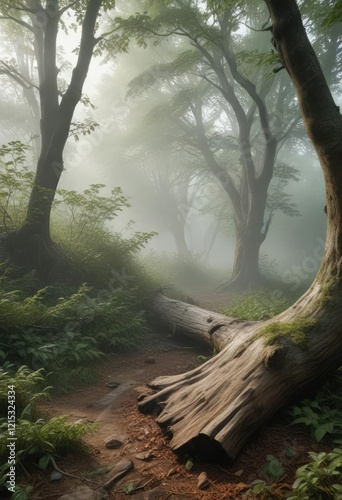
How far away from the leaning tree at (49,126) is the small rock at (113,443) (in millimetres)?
5330

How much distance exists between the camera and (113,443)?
3084 millimetres

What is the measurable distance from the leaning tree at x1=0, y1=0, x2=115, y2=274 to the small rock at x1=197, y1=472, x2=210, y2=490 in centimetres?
628

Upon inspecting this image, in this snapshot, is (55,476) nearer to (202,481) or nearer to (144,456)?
(144,456)

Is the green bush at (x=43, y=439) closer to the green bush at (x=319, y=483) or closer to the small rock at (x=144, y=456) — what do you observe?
the small rock at (x=144, y=456)

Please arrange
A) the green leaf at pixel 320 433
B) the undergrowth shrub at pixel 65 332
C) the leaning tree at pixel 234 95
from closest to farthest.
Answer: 1. the green leaf at pixel 320 433
2. the undergrowth shrub at pixel 65 332
3. the leaning tree at pixel 234 95

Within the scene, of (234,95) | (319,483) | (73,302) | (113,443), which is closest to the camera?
(319,483)

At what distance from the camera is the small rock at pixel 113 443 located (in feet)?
10.0

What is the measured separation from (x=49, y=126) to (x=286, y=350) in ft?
Result: 26.8

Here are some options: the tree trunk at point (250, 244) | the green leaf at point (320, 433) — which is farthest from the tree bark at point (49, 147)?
the tree trunk at point (250, 244)

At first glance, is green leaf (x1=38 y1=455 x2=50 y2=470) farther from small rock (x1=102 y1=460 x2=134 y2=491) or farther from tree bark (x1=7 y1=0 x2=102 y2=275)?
tree bark (x1=7 y1=0 x2=102 y2=275)

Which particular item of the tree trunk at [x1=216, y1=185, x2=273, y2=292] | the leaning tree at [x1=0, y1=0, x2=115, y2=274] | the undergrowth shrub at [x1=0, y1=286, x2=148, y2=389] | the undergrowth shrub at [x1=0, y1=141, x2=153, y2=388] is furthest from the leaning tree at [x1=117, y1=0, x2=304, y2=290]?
the undergrowth shrub at [x1=0, y1=286, x2=148, y2=389]

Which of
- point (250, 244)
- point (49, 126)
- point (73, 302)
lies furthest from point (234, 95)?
point (73, 302)

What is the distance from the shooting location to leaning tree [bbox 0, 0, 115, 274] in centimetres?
751

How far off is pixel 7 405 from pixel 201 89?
18456mm
